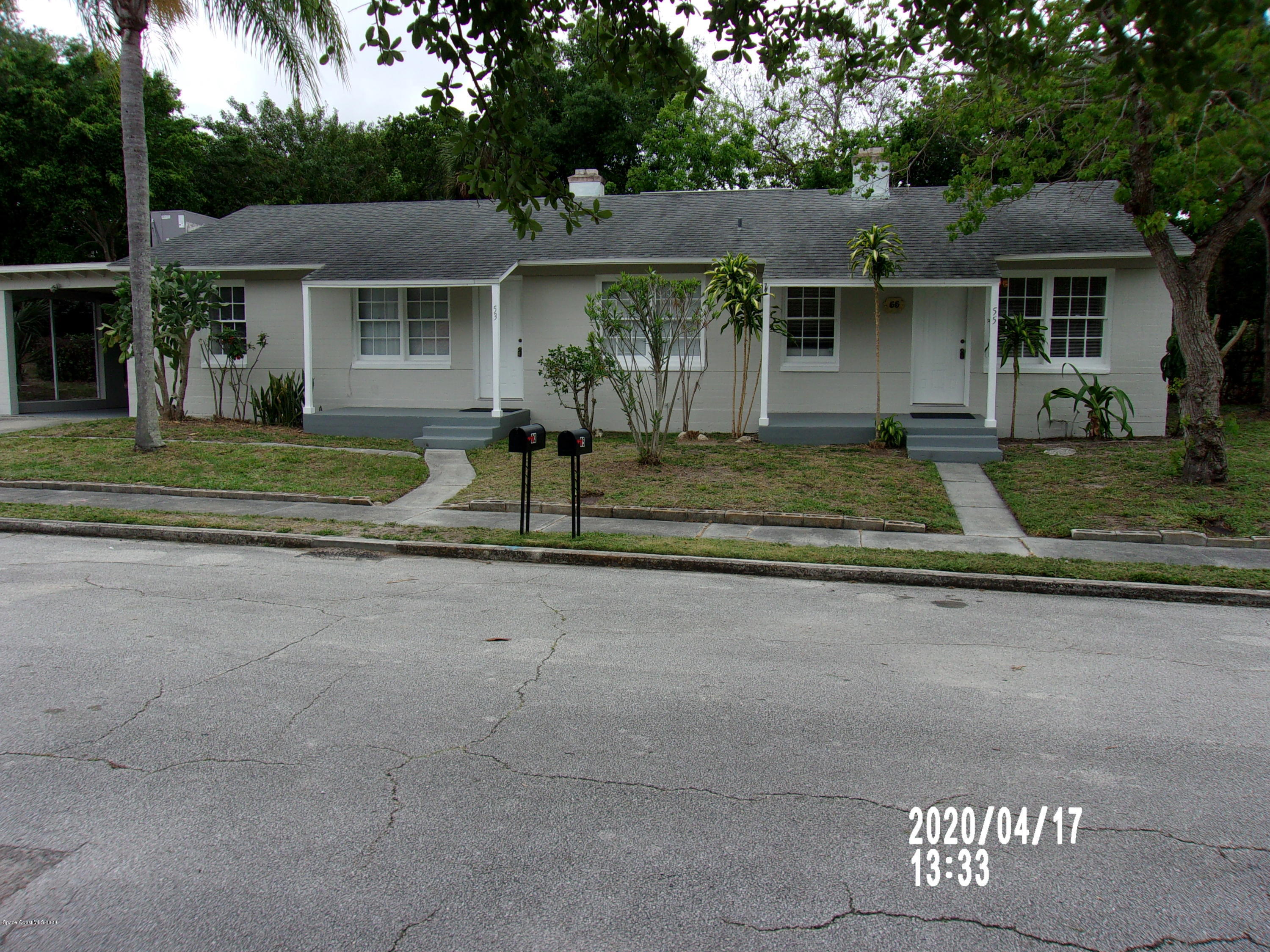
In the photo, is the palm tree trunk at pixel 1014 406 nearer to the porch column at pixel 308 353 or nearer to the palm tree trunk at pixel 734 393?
the palm tree trunk at pixel 734 393

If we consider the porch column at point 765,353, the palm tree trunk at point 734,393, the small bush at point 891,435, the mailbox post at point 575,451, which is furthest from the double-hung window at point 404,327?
the mailbox post at point 575,451

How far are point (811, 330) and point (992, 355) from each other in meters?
3.42

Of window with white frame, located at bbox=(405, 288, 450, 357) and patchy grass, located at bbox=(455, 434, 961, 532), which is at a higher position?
window with white frame, located at bbox=(405, 288, 450, 357)

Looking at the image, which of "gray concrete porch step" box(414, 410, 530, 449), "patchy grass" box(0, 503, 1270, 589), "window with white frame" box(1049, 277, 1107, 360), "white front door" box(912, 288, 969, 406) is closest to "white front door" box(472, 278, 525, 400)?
"gray concrete porch step" box(414, 410, 530, 449)

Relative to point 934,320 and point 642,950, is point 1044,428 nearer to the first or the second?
point 934,320

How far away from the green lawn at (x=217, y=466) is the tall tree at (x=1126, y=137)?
27.5 feet

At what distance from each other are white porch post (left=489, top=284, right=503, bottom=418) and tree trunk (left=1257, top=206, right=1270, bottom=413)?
15226 millimetres

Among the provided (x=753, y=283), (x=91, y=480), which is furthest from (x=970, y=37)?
(x=91, y=480)

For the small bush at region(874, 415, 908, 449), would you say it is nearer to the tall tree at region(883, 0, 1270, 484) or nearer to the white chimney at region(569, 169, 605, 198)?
the tall tree at region(883, 0, 1270, 484)

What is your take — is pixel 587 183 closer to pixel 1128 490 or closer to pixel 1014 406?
pixel 1014 406

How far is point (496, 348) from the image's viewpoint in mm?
16094

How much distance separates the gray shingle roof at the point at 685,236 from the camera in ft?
53.6

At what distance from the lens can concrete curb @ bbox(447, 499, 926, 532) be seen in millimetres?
10477

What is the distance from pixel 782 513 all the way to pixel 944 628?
4.09 metres
